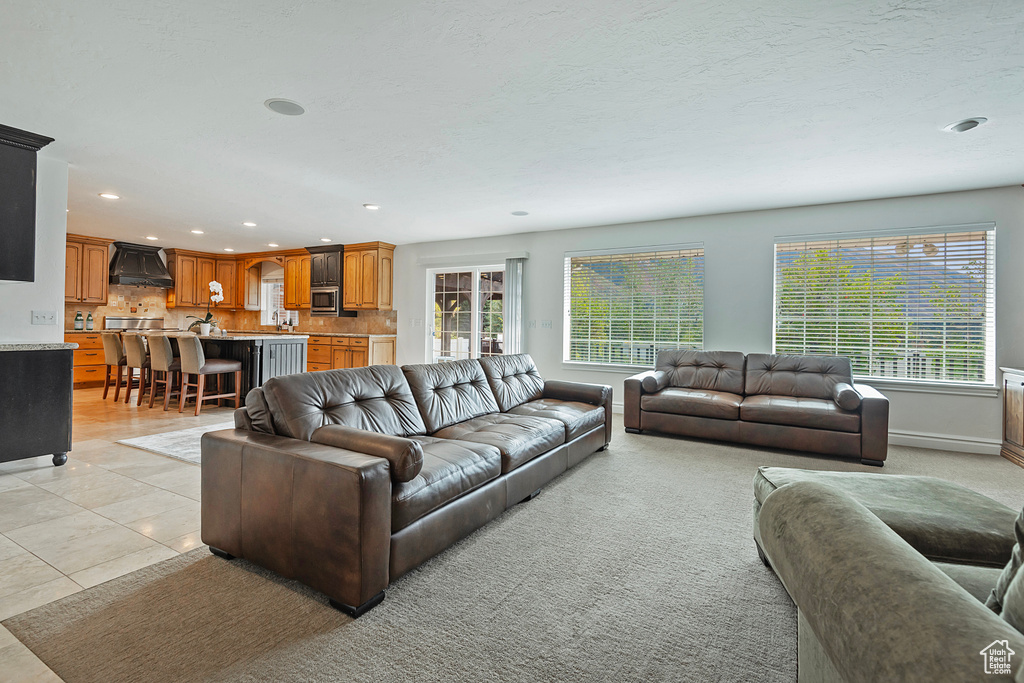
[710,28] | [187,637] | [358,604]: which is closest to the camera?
[187,637]

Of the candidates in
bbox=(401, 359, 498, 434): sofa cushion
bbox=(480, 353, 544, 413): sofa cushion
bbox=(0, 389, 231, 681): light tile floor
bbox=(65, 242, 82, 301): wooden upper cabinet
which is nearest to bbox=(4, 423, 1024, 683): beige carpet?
bbox=(0, 389, 231, 681): light tile floor

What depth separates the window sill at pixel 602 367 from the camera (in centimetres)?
619

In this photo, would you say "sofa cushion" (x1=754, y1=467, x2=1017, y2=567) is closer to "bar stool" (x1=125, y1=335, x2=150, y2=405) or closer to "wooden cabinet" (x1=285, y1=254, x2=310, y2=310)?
"bar stool" (x1=125, y1=335, x2=150, y2=405)

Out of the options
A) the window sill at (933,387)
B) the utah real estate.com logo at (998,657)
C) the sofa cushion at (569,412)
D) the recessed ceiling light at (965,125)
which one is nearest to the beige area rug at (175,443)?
the sofa cushion at (569,412)

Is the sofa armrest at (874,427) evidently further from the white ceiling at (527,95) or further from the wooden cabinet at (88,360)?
the wooden cabinet at (88,360)

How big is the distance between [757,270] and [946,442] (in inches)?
93.2

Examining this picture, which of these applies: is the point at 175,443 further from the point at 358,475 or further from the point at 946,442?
the point at 946,442

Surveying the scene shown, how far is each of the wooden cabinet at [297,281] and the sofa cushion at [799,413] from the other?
24.9ft

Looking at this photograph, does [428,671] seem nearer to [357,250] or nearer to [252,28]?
[252,28]

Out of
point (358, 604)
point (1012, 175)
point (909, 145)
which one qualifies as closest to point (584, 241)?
point (909, 145)

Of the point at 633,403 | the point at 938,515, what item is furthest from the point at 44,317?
the point at 938,515

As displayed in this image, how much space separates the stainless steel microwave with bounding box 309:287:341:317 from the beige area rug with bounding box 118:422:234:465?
3806 mm

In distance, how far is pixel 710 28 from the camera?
2.15m

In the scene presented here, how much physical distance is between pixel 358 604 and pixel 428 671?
409mm
